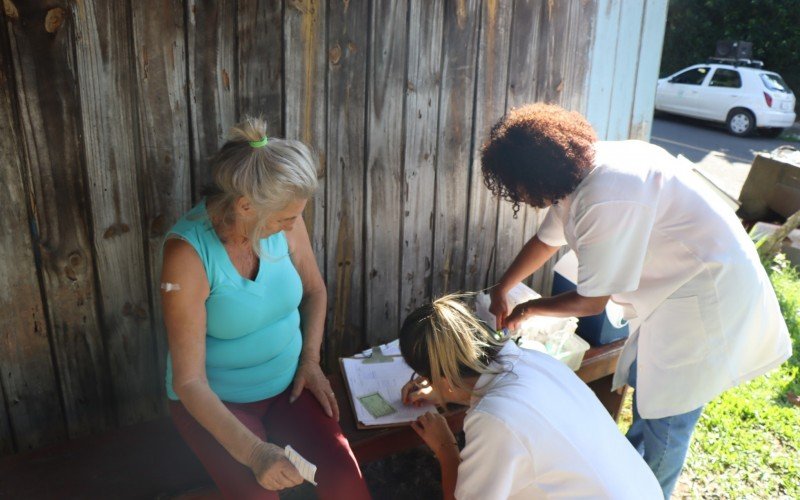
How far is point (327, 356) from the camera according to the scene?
3.04 m

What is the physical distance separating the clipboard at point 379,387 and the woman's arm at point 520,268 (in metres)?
0.49

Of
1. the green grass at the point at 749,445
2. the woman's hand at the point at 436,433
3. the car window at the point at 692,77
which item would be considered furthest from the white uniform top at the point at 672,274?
the car window at the point at 692,77

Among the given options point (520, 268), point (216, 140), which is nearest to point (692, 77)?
point (520, 268)

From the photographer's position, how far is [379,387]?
8.49 feet

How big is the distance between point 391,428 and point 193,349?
83cm

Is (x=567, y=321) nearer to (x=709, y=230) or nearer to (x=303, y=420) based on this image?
(x=709, y=230)

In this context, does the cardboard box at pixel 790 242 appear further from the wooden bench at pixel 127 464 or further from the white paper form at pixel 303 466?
the white paper form at pixel 303 466

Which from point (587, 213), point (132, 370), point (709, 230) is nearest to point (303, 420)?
point (132, 370)

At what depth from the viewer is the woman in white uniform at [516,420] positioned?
1.71 meters

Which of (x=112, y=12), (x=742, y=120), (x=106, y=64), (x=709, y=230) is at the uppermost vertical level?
(x=112, y=12)

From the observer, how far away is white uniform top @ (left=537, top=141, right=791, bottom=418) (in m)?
2.12

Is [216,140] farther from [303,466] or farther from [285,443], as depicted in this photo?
[303,466]

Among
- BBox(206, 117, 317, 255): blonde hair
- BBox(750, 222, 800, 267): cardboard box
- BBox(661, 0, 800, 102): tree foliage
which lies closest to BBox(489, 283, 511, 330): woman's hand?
BBox(206, 117, 317, 255): blonde hair

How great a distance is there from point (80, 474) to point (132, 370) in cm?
42
